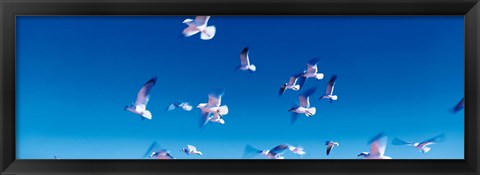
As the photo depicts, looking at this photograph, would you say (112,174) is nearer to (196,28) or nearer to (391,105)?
(196,28)

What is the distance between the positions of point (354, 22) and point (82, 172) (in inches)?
41.3

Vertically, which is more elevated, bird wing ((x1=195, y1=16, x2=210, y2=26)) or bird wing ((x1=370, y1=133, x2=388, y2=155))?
bird wing ((x1=195, y1=16, x2=210, y2=26))

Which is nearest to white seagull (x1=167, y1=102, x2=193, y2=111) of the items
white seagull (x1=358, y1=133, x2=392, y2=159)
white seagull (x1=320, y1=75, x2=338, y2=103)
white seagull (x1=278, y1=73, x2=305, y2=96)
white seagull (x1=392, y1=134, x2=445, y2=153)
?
white seagull (x1=278, y1=73, x2=305, y2=96)

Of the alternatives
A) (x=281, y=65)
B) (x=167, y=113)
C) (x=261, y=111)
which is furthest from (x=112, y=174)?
(x=281, y=65)

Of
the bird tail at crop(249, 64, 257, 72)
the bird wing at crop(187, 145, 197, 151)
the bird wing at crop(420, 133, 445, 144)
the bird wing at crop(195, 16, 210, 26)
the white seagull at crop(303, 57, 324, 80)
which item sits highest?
the bird wing at crop(195, 16, 210, 26)

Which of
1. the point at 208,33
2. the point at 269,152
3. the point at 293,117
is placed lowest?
the point at 269,152

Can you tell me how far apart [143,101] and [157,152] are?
0.60ft

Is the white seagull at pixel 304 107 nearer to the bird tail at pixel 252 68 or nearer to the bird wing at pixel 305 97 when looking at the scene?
the bird wing at pixel 305 97

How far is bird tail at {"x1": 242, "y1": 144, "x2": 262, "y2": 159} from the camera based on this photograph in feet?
4.95

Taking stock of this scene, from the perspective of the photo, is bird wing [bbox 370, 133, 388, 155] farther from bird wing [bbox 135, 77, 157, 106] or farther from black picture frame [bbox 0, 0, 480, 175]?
bird wing [bbox 135, 77, 157, 106]

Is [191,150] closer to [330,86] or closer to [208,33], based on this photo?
[208,33]

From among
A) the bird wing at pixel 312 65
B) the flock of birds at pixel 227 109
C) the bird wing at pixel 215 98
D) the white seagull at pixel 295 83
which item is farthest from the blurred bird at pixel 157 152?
the bird wing at pixel 312 65
